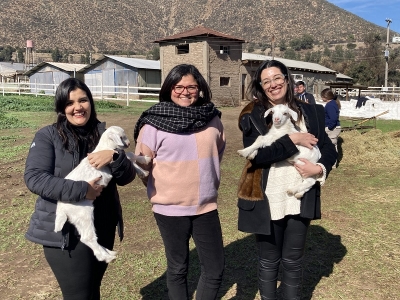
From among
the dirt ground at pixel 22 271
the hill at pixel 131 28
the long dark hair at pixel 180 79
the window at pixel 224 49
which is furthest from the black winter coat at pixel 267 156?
the hill at pixel 131 28

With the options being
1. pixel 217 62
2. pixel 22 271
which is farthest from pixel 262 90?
pixel 217 62

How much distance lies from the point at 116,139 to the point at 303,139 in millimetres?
1285

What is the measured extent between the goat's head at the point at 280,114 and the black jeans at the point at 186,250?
0.78m

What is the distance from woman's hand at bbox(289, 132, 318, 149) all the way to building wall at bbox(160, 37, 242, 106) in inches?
896

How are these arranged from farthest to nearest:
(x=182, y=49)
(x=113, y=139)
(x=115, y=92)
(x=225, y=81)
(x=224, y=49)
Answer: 1. (x=182, y=49)
2. (x=225, y=81)
3. (x=224, y=49)
4. (x=115, y=92)
5. (x=113, y=139)

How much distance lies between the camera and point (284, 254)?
272 centimetres

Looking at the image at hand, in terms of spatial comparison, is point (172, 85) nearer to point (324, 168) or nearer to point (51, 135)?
point (51, 135)

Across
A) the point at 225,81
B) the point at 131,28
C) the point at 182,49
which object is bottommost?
the point at 225,81

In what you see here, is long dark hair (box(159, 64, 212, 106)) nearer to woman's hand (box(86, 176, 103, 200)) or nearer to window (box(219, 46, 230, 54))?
woman's hand (box(86, 176, 103, 200))

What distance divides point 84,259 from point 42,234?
0.95 ft

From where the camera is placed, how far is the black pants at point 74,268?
2.15 m

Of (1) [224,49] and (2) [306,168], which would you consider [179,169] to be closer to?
(2) [306,168]

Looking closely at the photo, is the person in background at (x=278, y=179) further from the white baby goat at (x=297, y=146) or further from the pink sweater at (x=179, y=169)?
the pink sweater at (x=179, y=169)

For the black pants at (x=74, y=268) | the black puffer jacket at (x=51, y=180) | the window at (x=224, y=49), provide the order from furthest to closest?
the window at (x=224, y=49)
the black pants at (x=74, y=268)
the black puffer jacket at (x=51, y=180)
